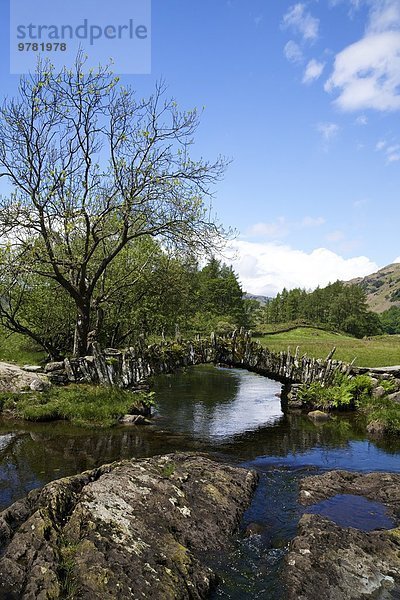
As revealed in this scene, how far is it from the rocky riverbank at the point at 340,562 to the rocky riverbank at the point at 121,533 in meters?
1.45

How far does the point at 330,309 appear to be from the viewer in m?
149

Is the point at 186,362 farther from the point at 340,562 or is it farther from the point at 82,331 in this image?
the point at 340,562

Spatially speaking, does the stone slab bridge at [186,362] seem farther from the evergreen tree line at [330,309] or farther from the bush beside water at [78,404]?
the evergreen tree line at [330,309]

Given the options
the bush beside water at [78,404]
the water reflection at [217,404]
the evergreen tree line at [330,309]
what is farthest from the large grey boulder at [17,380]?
the evergreen tree line at [330,309]

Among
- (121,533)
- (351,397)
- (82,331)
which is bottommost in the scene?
(351,397)

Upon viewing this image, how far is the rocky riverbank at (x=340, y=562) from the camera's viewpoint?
6969 millimetres

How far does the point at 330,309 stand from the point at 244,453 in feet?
458

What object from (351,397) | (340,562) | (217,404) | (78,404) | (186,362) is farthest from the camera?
(217,404)

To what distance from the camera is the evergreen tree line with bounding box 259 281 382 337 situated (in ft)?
464

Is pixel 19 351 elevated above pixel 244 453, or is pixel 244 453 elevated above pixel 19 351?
pixel 19 351

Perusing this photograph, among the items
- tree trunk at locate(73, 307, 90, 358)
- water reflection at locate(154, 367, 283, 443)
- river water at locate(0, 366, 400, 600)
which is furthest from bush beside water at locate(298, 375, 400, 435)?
tree trunk at locate(73, 307, 90, 358)

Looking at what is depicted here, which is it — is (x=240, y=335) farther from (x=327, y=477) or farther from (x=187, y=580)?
(x=187, y=580)

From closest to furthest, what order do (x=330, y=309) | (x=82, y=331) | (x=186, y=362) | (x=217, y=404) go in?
1. (x=82, y=331)
2. (x=186, y=362)
3. (x=217, y=404)
4. (x=330, y=309)

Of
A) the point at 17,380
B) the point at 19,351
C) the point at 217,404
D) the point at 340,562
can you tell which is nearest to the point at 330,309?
the point at 19,351
